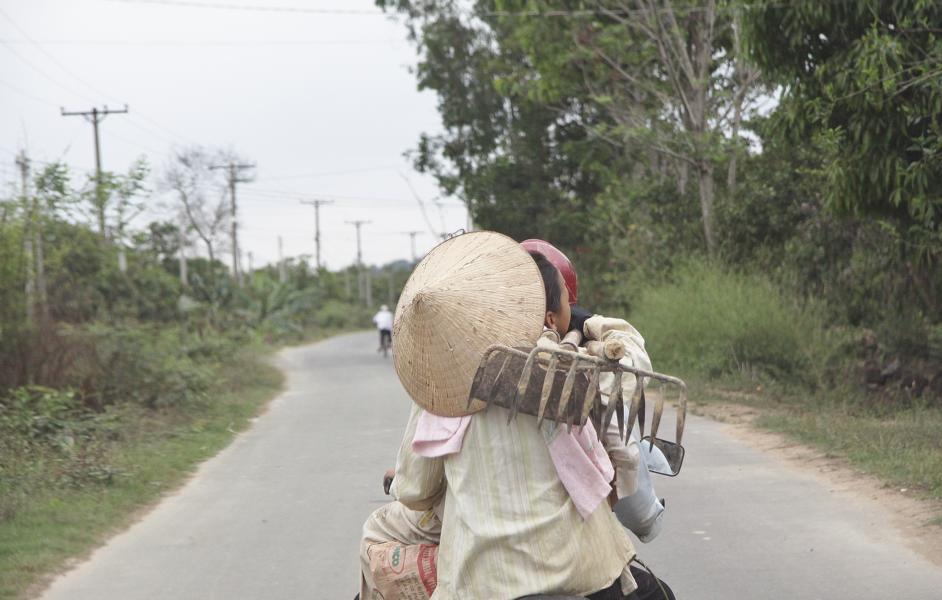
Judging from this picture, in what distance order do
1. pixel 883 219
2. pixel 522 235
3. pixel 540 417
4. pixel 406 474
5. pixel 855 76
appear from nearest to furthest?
1. pixel 540 417
2. pixel 406 474
3. pixel 855 76
4. pixel 883 219
5. pixel 522 235

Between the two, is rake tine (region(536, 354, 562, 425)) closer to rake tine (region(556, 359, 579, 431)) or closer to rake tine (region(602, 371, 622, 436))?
rake tine (region(556, 359, 579, 431))

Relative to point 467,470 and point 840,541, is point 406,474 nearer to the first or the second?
point 467,470

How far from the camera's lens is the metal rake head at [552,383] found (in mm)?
2553

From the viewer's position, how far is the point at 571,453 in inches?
105

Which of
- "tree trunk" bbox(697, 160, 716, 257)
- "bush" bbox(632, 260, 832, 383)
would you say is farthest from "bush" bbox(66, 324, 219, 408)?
"tree trunk" bbox(697, 160, 716, 257)

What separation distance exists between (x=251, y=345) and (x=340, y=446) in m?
15.5

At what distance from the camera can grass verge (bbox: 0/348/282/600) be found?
21.8 ft

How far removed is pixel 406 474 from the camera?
111 inches

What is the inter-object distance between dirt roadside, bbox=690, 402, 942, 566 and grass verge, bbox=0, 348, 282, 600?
5.01 metres

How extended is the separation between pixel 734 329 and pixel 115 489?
9736mm

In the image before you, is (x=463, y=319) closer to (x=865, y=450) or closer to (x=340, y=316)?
(x=865, y=450)

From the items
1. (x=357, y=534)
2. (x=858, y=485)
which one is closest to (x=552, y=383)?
(x=357, y=534)

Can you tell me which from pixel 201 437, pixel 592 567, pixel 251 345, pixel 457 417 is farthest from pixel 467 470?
pixel 251 345

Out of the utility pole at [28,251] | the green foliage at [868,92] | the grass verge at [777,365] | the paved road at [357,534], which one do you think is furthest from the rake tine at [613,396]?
the utility pole at [28,251]
